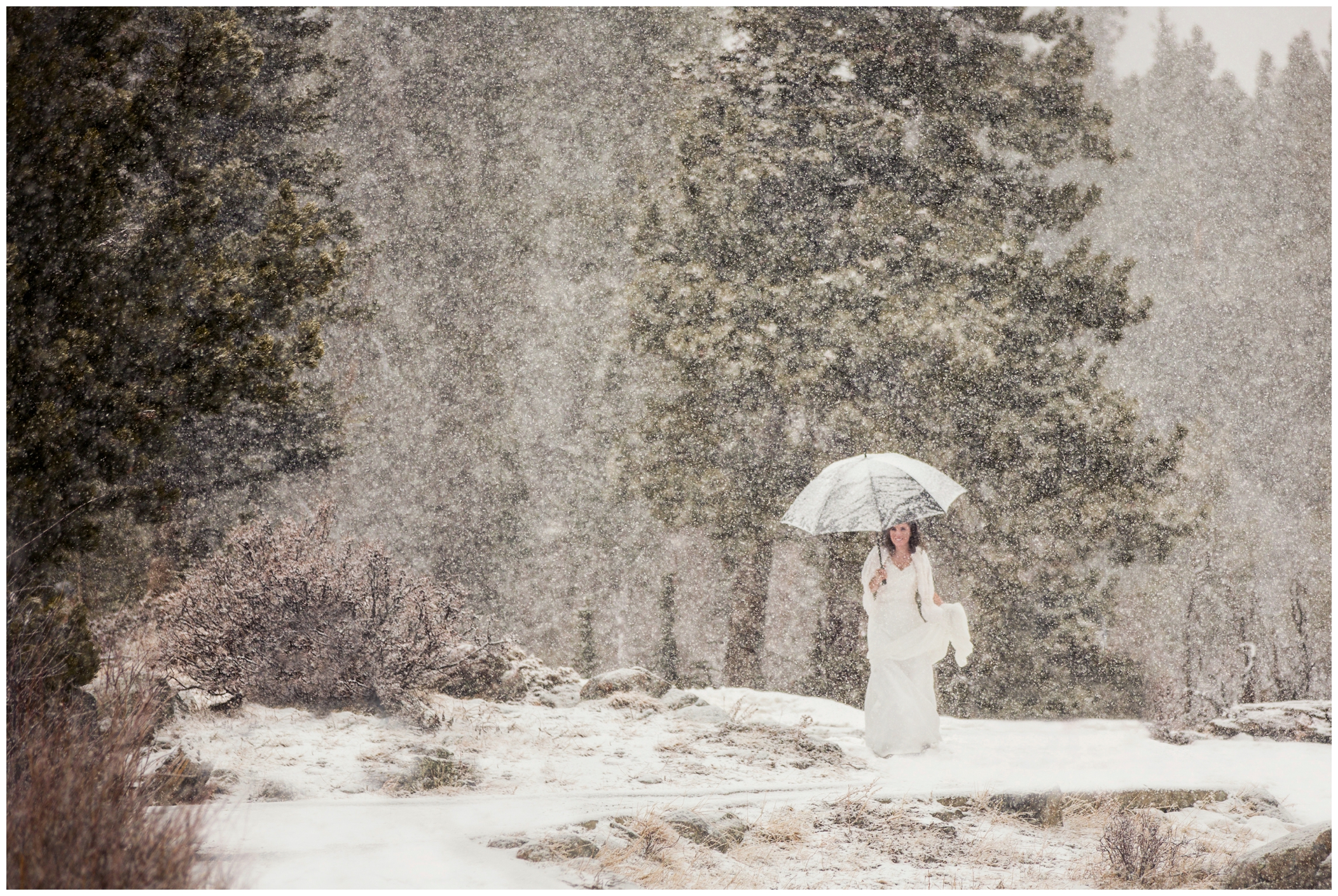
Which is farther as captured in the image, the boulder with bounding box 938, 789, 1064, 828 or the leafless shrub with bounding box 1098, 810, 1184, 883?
→ the boulder with bounding box 938, 789, 1064, 828

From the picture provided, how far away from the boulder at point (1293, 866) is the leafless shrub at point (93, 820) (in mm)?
4569

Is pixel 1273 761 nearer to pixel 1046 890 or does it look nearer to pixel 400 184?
pixel 1046 890

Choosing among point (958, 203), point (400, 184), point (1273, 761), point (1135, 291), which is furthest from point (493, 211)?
point (1273, 761)

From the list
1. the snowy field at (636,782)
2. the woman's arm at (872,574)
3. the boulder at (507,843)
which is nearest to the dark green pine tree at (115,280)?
the snowy field at (636,782)

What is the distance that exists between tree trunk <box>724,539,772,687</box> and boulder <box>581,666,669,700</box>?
Result: 2.77 m

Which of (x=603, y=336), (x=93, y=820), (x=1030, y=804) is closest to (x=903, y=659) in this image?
(x=1030, y=804)

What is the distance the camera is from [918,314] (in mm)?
9398

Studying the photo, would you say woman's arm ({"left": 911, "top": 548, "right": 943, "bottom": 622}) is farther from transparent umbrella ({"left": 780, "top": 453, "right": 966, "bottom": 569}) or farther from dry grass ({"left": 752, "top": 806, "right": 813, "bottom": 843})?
dry grass ({"left": 752, "top": 806, "right": 813, "bottom": 843})

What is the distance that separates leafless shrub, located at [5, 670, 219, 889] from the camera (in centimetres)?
347

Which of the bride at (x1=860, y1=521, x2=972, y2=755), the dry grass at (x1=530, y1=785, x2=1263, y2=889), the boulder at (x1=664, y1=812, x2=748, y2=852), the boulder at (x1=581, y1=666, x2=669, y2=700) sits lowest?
the dry grass at (x1=530, y1=785, x2=1263, y2=889)

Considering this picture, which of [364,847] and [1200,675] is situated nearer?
[364,847]

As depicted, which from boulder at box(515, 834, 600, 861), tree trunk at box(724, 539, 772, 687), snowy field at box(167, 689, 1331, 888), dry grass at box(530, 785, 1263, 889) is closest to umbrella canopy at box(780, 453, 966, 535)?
snowy field at box(167, 689, 1331, 888)

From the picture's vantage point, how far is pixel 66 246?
18.3ft

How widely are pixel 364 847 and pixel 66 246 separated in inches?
150
